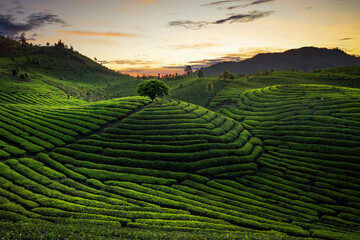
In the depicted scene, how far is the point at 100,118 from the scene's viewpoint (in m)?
63.3

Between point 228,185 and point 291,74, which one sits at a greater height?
point 291,74

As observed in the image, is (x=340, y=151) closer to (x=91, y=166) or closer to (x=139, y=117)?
(x=139, y=117)

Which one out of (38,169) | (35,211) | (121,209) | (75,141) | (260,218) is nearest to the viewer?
(35,211)

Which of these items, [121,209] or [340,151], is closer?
[121,209]

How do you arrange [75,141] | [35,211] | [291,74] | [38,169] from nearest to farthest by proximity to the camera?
[35,211]
[38,169]
[75,141]
[291,74]

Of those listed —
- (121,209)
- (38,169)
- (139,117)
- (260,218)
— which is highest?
(139,117)

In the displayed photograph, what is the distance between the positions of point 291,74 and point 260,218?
176 meters

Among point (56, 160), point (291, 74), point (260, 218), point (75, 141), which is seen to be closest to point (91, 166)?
point (56, 160)

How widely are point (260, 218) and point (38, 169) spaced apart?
131ft

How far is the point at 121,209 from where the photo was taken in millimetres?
30000

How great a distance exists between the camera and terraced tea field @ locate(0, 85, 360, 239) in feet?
97.0

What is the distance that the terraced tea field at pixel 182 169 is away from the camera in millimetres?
29578

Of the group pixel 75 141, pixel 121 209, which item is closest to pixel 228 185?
pixel 121 209

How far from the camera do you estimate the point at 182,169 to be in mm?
47656
